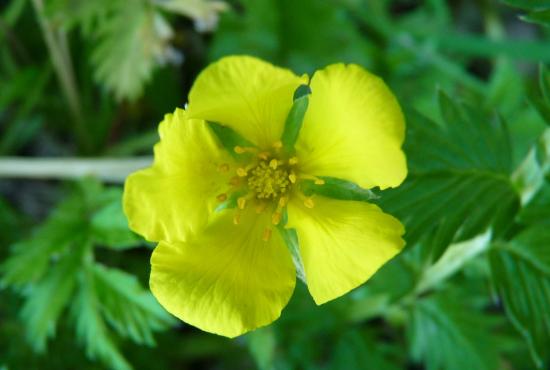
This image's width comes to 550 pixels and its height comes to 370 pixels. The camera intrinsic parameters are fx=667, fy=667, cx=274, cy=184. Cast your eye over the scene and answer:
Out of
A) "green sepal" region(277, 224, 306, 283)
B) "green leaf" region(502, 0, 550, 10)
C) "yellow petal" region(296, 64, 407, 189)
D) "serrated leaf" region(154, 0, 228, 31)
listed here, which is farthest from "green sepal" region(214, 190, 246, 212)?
"serrated leaf" region(154, 0, 228, 31)

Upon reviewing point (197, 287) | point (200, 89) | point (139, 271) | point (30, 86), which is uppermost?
point (200, 89)

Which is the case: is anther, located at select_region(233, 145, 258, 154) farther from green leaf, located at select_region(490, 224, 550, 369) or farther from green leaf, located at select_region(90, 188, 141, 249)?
green leaf, located at select_region(490, 224, 550, 369)

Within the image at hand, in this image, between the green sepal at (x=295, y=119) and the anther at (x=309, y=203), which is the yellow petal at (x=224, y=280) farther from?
the green sepal at (x=295, y=119)

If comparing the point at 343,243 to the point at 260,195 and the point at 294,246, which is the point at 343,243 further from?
the point at 260,195

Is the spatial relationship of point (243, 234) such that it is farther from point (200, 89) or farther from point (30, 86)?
point (30, 86)

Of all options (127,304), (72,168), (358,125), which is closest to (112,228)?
(127,304)

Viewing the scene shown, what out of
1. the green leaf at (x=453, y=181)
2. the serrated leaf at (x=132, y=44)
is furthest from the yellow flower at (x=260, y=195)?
the serrated leaf at (x=132, y=44)

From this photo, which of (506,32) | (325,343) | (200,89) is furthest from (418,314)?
(506,32)

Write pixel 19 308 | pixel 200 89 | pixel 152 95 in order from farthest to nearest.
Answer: pixel 152 95 < pixel 19 308 < pixel 200 89
